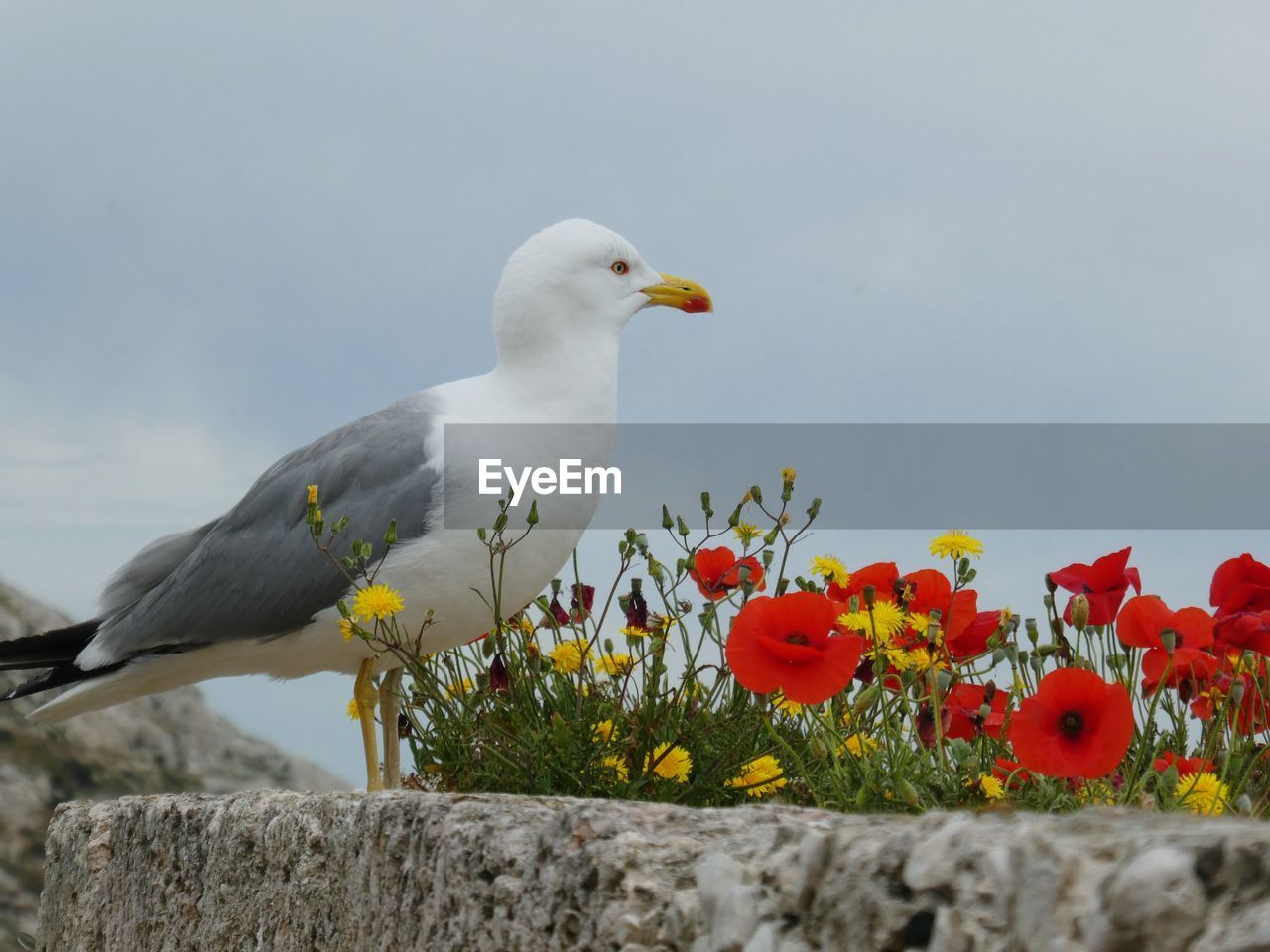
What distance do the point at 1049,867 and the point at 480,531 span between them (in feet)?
7.42

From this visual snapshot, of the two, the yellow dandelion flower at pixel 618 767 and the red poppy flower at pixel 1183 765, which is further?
the yellow dandelion flower at pixel 618 767

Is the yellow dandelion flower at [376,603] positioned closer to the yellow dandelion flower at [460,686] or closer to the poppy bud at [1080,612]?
the yellow dandelion flower at [460,686]

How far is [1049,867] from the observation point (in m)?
1.27

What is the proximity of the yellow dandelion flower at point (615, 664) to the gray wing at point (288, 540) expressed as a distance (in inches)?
27.5

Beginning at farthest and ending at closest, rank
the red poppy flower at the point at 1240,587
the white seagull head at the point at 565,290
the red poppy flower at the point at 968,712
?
the white seagull head at the point at 565,290
the red poppy flower at the point at 968,712
the red poppy flower at the point at 1240,587

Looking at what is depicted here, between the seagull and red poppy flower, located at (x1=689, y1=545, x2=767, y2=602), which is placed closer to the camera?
red poppy flower, located at (x1=689, y1=545, x2=767, y2=602)

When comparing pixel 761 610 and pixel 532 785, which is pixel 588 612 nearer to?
pixel 532 785

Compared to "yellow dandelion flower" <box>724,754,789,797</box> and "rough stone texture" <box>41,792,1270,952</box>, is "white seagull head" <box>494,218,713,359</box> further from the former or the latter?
"rough stone texture" <box>41,792,1270,952</box>

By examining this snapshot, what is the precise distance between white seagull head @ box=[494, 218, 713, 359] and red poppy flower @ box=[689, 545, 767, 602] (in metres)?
1.03

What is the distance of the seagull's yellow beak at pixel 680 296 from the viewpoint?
16.0 feet

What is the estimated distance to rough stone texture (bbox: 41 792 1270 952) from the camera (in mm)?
1184

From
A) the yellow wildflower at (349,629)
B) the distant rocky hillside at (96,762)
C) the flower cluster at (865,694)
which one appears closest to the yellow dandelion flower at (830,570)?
the flower cluster at (865,694)

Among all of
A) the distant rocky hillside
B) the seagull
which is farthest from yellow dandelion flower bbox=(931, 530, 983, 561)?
the distant rocky hillside

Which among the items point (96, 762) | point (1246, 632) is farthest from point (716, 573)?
point (96, 762)
